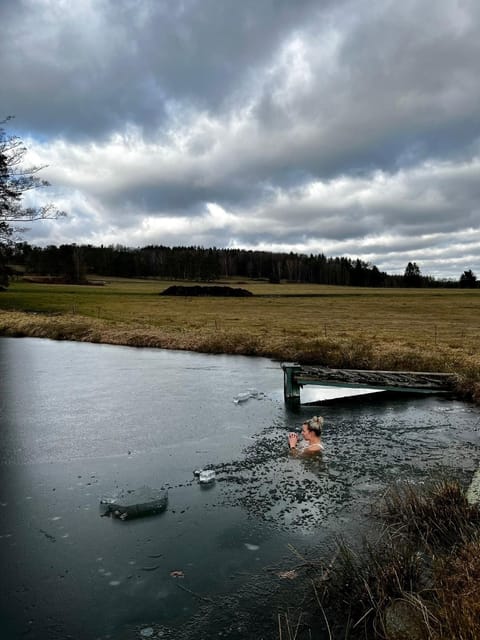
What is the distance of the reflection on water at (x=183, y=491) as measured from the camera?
5.66 m

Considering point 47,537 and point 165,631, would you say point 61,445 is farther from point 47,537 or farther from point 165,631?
point 165,631

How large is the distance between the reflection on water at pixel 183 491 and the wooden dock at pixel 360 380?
481mm

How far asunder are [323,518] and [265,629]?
2611 millimetres

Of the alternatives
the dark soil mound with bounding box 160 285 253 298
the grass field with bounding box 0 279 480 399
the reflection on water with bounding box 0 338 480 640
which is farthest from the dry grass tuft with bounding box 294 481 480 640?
the dark soil mound with bounding box 160 285 253 298

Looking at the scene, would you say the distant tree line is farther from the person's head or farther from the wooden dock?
the person's head

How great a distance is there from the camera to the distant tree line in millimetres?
110250

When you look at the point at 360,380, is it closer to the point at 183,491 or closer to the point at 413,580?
the point at 183,491

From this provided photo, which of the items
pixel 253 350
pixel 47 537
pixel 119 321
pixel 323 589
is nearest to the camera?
pixel 323 589

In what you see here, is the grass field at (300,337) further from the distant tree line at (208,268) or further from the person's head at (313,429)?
the distant tree line at (208,268)

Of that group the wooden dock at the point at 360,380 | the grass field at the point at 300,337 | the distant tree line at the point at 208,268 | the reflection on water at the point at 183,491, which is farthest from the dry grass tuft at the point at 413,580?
the distant tree line at the point at 208,268

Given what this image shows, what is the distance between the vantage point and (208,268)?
414ft

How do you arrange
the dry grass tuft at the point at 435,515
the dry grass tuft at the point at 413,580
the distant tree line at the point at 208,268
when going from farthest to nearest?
the distant tree line at the point at 208,268
the dry grass tuft at the point at 435,515
the dry grass tuft at the point at 413,580

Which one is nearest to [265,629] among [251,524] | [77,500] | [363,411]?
[251,524]

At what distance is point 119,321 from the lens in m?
36.8
